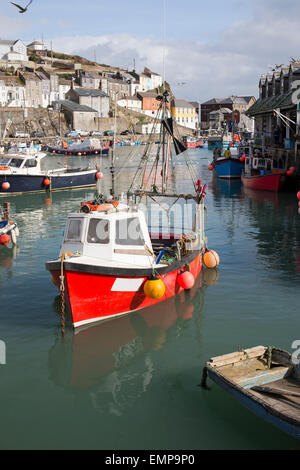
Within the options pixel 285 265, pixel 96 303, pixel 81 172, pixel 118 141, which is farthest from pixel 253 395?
pixel 118 141

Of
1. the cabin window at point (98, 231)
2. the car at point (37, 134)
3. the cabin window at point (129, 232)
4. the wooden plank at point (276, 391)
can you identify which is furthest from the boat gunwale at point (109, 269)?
the car at point (37, 134)

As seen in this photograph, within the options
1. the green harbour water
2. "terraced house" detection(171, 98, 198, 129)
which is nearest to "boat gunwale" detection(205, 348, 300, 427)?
the green harbour water

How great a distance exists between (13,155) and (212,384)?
33.9m

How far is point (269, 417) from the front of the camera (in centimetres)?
841

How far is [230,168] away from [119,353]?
45400 millimetres

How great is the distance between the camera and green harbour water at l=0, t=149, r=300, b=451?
351 inches

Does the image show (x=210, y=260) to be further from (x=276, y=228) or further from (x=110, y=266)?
(x=276, y=228)

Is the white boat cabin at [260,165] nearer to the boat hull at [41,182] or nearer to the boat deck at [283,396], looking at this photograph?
the boat hull at [41,182]

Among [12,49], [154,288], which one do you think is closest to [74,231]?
[154,288]

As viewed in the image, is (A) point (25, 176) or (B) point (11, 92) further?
(B) point (11, 92)

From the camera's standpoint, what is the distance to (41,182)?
42156mm

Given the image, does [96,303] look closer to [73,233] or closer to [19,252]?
[73,233]

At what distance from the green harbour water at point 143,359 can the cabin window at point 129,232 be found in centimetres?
225

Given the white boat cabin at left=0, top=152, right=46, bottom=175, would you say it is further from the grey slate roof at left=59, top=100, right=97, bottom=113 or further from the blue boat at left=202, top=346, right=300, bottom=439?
the grey slate roof at left=59, top=100, right=97, bottom=113
